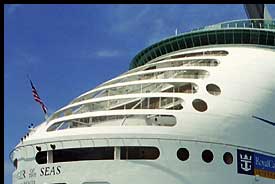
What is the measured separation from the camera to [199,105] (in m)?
21.6

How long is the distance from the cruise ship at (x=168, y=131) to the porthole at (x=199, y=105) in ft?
0.14

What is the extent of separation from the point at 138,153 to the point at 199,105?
3363 mm

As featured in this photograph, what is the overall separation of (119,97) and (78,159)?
3151mm

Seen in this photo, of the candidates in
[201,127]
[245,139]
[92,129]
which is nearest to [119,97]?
[92,129]

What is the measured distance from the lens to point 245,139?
69.5ft

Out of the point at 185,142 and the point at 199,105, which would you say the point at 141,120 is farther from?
the point at 199,105

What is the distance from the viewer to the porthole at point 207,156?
20.2 m

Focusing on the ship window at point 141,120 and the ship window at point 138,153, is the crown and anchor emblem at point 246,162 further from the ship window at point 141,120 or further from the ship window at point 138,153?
the ship window at point 138,153

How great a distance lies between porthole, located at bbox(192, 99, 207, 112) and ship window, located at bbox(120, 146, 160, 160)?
275 centimetres

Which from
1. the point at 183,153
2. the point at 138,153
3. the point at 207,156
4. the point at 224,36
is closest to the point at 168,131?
the point at 183,153

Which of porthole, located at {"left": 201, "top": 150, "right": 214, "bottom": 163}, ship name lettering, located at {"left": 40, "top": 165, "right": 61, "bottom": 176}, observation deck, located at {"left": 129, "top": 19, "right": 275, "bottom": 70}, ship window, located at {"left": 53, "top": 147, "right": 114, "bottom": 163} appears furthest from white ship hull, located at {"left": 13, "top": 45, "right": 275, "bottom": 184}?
observation deck, located at {"left": 129, "top": 19, "right": 275, "bottom": 70}

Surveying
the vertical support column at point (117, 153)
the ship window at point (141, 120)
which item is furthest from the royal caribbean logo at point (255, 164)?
the vertical support column at point (117, 153)

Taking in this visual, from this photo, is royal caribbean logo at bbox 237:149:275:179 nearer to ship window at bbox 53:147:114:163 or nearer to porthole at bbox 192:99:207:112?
porthole at bbox 192:99:207:112

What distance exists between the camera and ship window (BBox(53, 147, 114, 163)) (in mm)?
20219
